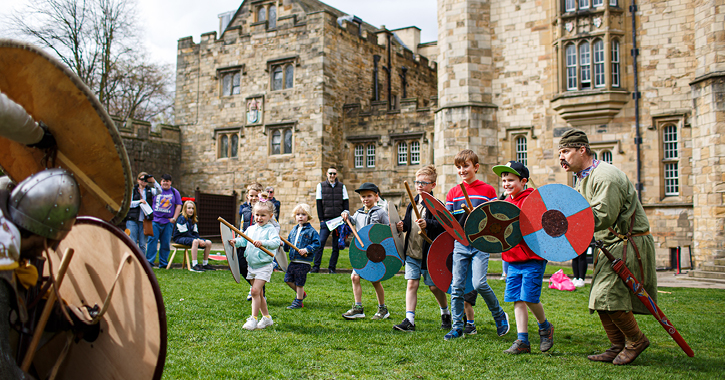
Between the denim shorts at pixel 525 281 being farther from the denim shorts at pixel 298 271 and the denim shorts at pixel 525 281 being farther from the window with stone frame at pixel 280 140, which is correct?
the window with stone frame at pixel 280 140

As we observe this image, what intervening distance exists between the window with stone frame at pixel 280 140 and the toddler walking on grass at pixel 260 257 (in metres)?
19.7

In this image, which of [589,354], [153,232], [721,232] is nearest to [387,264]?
[589,354]

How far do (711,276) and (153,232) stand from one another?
13032mm

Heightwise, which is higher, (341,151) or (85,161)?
(341,151)

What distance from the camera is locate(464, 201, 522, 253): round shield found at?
4676 mm

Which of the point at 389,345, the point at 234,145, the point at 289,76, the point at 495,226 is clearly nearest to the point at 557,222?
the point at 495,226

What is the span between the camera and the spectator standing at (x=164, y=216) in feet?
38.0

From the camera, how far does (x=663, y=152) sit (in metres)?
16.3

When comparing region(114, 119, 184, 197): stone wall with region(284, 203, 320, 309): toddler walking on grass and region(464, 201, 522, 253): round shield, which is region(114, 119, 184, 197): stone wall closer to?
region(284, 203, 320, 309): toddler walking on grass

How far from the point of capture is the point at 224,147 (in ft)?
90.2

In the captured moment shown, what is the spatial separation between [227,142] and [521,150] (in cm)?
1525

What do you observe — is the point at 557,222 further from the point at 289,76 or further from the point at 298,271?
the point at 289,76

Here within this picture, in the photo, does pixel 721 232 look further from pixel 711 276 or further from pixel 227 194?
pixel 227 194

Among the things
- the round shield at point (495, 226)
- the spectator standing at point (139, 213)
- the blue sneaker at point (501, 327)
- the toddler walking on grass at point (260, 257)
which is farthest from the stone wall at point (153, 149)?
the round shield at point (495, 226)
